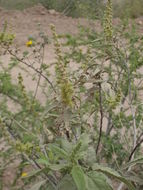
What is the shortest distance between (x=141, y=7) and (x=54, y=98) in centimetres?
924

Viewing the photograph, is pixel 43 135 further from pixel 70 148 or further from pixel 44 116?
pixel 70 148

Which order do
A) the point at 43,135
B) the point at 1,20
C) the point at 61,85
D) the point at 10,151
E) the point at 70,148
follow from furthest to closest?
the point at 1,20 → the point at 10,151 → the point at 43,135 → the point at 70,148 → the point at 61,85

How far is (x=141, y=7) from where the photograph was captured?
10.2 meters

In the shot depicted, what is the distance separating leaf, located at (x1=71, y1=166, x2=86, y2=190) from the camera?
116 cm

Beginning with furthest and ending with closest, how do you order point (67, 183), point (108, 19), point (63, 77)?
point (108, 19) < point (67, 183) < point (63, 77)

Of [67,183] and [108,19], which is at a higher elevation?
[108,19]

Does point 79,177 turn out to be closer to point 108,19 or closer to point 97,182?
point 97,182

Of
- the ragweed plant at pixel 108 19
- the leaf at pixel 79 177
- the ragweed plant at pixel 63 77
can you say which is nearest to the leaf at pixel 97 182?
the leaf at pixel 79 177

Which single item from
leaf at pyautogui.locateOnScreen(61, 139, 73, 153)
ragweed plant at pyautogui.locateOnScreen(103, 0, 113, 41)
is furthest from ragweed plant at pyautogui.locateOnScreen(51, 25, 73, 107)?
ragweed plant at pyautogui.locateOnScreen(103, 0, 113, 41)

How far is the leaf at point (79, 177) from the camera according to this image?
116cm

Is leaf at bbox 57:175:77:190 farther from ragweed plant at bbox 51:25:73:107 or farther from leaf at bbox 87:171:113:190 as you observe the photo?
ragweed plant at bbox 51:25:73:107

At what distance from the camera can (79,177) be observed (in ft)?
3.87

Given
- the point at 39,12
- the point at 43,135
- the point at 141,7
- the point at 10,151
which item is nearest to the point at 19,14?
the point at 39,12

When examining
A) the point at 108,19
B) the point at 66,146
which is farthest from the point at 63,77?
the point at 108,19
